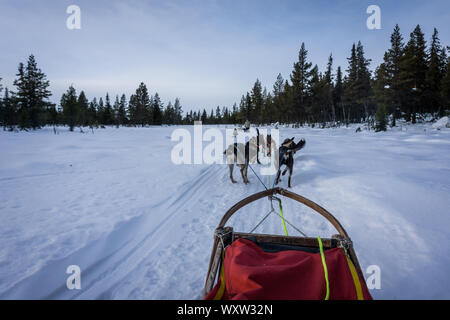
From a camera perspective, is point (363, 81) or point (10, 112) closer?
point (363, 81)

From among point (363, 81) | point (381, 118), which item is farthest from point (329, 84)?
point (381, 118)

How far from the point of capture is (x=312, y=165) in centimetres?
834

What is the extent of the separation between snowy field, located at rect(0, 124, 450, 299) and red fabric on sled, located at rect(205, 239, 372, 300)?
1069 millimetres

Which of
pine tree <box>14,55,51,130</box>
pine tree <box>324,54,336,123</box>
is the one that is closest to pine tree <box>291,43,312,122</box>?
pine tree <box>324,54,336,123</box>

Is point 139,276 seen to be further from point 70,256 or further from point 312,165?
point 312,165

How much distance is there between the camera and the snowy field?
7.81 feet

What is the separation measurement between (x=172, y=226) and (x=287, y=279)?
2.82 meters

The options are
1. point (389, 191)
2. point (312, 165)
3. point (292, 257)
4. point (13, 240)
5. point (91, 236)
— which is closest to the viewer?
point (292, 257)

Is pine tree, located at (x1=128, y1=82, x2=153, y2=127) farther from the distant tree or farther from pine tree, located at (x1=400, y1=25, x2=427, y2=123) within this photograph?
pine tree, located at (x1=400, y1=25, x2=427, y2=123)

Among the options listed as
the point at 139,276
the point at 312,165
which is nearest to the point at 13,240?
the point at 139,276

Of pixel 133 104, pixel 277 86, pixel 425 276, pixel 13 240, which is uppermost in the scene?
pixel 277 86

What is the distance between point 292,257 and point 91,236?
3.23 m

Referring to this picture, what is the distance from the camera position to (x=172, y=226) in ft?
12.7

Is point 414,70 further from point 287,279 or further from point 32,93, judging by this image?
point 32,93
